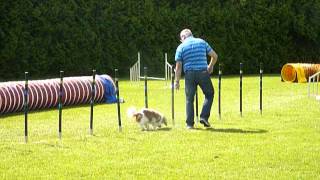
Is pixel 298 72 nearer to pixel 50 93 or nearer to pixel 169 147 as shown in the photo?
pixel 50 93

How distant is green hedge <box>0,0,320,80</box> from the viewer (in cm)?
2478

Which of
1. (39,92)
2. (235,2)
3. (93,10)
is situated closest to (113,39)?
(93,10)

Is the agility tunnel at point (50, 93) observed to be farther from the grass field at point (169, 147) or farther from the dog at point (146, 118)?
the dog at point (146, 118)

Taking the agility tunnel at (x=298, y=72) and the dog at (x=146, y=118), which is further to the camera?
the agility tunnel at (x=298, y=72)

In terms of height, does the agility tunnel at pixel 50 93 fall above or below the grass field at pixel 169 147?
above

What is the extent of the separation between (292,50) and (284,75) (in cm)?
645

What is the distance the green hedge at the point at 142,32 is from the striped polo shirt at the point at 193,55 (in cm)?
1424

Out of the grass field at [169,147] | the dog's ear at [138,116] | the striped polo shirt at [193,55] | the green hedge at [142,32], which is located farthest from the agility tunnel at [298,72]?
the dog's ear at [138,116]

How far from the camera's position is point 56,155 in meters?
8.98

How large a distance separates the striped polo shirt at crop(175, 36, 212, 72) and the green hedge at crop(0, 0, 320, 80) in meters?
14.2

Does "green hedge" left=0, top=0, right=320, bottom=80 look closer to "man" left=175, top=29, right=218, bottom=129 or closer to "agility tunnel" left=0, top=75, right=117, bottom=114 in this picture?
"agility tunnel" left=0, top=75, right=117, bottom=114

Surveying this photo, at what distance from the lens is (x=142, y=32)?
27.0 metres

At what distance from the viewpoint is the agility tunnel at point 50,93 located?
14.5 metres

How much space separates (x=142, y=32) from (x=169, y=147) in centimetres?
1786
